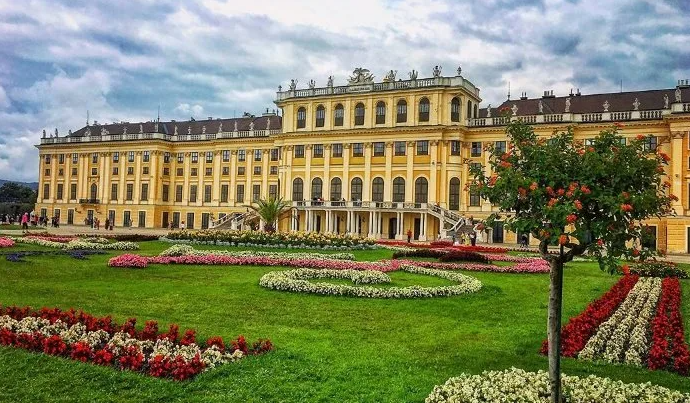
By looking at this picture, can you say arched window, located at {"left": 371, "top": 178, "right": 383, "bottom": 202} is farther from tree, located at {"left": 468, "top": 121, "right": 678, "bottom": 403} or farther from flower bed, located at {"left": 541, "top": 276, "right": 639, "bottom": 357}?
tree, located at {"left": 468, "top": 121, "right": 678, "bottom": 403}

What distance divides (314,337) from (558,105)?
53.6 meters

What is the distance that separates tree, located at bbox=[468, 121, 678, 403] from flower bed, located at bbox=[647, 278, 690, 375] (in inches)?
144

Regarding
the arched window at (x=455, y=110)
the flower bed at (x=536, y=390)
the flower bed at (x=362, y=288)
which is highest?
the arched window at (x=455, y=110)

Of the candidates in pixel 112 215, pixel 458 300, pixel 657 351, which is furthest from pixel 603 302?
pixel 112 215

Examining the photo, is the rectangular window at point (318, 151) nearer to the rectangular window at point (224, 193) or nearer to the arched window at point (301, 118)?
the arched window at point (301, 118)

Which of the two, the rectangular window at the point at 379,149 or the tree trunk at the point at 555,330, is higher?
the rectangular window at the point at 379,149

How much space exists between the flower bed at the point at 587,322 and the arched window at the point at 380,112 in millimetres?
44750

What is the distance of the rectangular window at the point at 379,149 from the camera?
63094 millimetres

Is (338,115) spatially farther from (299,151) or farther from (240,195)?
(240,195)

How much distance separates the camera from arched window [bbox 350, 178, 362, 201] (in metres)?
64.1

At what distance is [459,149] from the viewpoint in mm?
60562

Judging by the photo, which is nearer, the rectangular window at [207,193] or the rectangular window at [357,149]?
the rectangular window at [357,149]

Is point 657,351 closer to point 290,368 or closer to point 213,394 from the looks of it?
point 290,368

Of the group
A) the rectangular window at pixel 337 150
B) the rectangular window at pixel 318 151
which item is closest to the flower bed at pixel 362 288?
the rectangular window at pixel 337 150
